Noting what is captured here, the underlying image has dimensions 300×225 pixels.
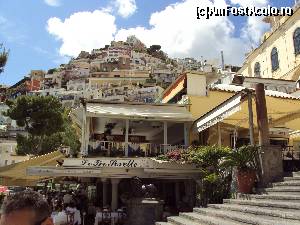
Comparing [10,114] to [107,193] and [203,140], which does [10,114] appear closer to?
[107,193]

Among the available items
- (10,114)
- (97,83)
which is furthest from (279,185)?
(97,83)

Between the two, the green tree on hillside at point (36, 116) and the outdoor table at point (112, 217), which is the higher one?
the green tree on hillside at point (36, 116)

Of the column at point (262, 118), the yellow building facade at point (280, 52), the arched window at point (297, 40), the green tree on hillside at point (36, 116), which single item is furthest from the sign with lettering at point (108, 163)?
the green tree on hillside at point (36, 116)

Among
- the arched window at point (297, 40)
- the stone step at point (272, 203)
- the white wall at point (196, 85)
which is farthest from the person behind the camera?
the arched window at point (297, 40)

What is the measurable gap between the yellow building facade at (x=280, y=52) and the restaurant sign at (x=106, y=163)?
18339mm

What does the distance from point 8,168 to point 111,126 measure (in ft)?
23.0

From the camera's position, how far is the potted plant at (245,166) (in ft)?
33.9

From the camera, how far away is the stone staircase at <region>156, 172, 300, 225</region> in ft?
24.0

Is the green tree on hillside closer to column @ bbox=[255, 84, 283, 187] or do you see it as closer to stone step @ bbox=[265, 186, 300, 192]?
column @ bbox=[255, 84, 283, 187]

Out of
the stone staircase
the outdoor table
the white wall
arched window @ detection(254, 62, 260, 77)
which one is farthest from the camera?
arched window @ detection(254, 62, 260, 77)

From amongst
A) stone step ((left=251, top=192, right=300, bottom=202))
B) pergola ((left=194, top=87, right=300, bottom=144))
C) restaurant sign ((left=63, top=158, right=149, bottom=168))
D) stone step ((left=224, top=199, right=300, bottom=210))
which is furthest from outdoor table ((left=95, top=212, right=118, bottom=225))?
stone step ((left=251, top=192, right=300, bottom=202))

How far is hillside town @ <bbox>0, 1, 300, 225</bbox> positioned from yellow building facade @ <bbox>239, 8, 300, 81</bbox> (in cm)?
9

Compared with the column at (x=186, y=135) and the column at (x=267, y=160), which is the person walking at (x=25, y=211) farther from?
the column at (x=186, y=135)

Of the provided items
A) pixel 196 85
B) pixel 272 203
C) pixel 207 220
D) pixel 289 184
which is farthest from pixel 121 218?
pixel 196 85
